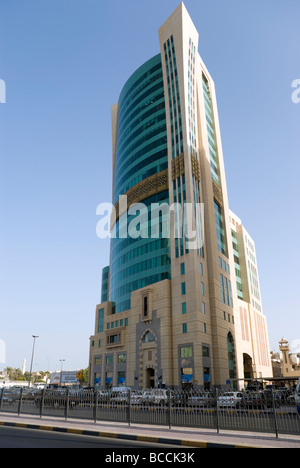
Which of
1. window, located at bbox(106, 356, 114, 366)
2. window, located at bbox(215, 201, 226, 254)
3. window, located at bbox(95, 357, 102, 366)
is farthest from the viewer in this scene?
window, located at bbox(95, 357, 102, 366)

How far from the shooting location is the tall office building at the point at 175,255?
184ft

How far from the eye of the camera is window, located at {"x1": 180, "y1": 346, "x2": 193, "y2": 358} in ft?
173

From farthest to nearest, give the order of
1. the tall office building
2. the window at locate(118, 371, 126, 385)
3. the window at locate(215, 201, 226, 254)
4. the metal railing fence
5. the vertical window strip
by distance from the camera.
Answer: the vertical window strip → the window at locate(215, 201, 226, 254) → the window at locate(118, 371, 126, 385) → the tall office building → the metal railing fence

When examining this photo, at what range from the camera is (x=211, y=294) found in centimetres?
6031

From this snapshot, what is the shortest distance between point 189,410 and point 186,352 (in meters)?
38.1

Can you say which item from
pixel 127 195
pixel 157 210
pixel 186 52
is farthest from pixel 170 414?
pixel 186 52

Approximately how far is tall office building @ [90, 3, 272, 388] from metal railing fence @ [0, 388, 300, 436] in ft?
110

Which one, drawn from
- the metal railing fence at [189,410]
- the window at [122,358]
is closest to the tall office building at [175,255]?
the window at [122,358]

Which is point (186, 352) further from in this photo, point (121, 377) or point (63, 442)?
point (63, 442)

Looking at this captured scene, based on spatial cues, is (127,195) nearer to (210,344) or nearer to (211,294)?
(211,294)

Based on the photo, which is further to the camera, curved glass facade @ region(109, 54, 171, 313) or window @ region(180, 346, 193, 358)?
curved glass facade @ region(109, 54, 171, 313)

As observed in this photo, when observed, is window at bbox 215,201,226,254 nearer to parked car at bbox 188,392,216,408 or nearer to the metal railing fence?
the metal railing fence

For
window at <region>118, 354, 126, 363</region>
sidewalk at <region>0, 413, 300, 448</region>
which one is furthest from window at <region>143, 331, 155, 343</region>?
sidewalk at <region>0, 413, 300, 448</region>

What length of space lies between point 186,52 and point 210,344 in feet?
192
